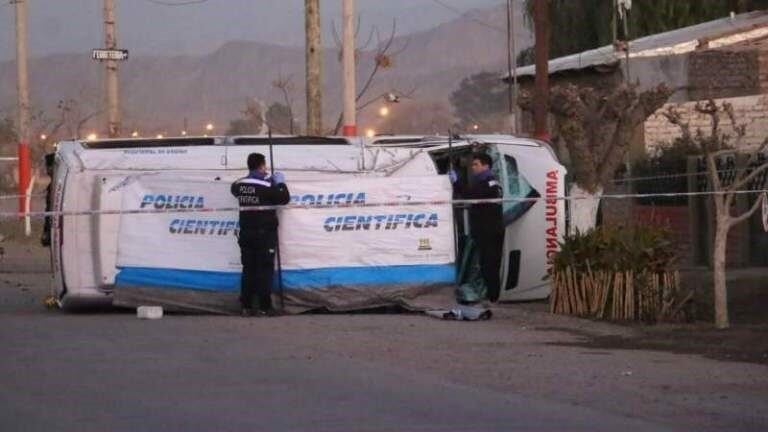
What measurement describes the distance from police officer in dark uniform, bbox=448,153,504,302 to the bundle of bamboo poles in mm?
1305

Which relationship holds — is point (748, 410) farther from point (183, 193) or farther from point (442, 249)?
point (183, 193)

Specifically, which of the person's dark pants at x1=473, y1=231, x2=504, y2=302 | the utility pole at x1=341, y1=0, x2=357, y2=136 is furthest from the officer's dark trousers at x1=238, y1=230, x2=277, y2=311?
the utility pole at x1=341, y1=0, x2=357, y2=136

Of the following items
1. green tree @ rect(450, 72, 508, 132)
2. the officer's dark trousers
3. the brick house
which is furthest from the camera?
green tree @ rect(450, 72, 508, 132)

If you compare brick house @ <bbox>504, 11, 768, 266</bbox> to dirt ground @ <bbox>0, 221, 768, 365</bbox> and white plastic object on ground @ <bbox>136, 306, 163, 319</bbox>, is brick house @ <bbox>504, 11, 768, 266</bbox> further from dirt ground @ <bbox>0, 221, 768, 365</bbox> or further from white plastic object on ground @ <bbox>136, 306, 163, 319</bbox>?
white plastic object on ground @ <bbox>136, 306, 163, 319</bbox>

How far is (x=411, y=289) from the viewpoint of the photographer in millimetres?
17688

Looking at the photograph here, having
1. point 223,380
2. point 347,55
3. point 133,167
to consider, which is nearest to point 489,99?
point 347,55

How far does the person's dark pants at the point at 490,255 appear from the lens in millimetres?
18484

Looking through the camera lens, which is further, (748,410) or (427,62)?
(427,62)

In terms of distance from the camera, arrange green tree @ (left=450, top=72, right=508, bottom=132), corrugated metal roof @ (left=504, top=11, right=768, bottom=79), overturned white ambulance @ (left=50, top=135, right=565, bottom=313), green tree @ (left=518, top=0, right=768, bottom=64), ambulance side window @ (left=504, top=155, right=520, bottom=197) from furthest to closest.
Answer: green tree @ (left=450, top=72, right=508, bottom=132)
green tree @ (left=518, top=0, right=768, bottom=64)
corrugated metal roof @ (left=504, top=11, right=768, bottom=79)
ambulance side window @ (left=504, top=155, right=520, bottom=197)
overturned white ambulance @ (left=50, top=135, right=565, bottom=313)

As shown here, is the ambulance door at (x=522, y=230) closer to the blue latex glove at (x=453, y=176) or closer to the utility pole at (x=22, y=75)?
the blue latex glove at (x=453, y=176)

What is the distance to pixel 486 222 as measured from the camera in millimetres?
18438

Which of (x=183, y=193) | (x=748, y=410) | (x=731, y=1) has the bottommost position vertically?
(x=748, y=410)

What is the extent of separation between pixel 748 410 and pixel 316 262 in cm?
738

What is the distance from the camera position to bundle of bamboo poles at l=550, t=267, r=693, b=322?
56.1ft
